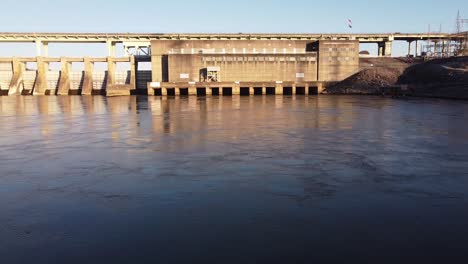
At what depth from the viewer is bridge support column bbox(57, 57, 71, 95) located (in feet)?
246

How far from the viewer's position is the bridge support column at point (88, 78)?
74.4 m

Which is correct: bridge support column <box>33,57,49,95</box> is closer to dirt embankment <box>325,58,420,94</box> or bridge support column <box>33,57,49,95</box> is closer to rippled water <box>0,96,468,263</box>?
dirt embankment <box>325,58,420,94</box>

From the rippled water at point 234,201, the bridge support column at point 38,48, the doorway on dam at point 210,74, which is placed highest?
the bridge support column at point 38,48

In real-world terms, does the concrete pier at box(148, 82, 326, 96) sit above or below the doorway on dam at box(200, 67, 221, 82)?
below

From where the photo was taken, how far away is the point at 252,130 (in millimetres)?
22312

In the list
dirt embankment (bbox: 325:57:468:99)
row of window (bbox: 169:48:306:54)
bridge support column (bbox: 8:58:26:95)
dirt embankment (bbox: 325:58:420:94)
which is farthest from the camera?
row of window (bbox: 169:48:306:54)

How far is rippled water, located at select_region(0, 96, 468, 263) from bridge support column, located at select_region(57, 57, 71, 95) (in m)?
60.9

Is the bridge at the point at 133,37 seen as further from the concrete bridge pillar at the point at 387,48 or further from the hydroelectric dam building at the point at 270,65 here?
the hydroelectric dam building at the point at 270,65

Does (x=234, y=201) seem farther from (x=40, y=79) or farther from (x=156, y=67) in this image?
(x=40, y=79)

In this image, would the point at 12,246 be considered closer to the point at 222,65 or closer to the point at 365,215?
the point at 365,215

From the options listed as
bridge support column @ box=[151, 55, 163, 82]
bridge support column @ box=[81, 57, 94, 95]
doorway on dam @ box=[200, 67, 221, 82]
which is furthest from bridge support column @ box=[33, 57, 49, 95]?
doorway on dam @ box=[200, 67, 221, 82]

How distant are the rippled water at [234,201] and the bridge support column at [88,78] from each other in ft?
193

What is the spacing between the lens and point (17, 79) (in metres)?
75.2

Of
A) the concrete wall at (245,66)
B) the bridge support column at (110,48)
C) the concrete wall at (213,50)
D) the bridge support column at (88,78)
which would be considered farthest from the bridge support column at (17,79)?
the concrete wall at (245,66)
